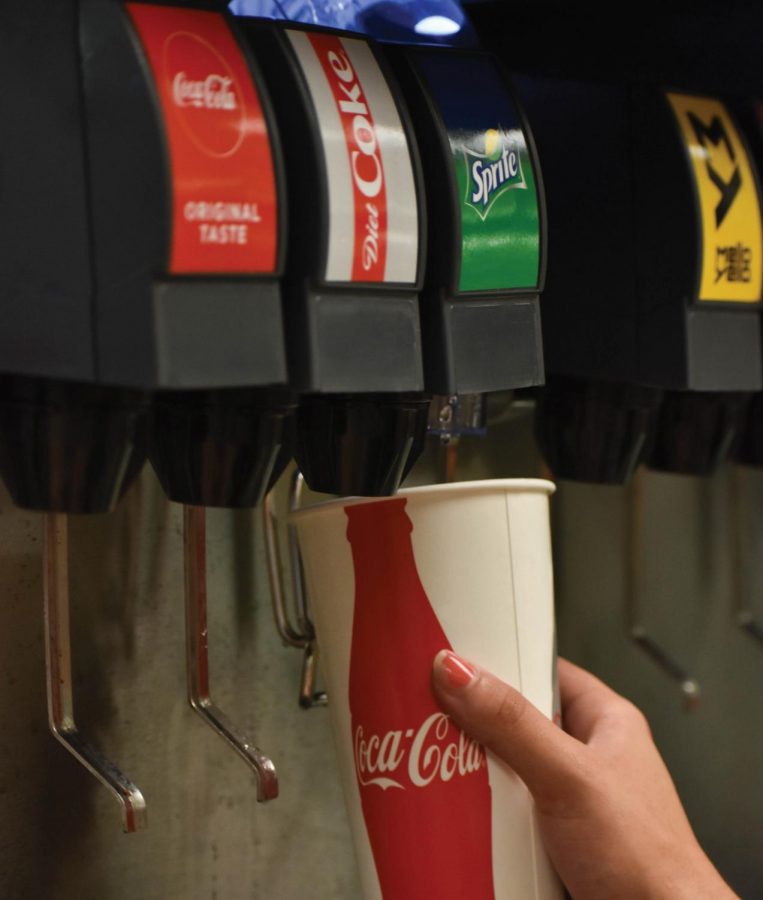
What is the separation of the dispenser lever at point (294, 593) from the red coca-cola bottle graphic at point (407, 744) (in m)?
0.13

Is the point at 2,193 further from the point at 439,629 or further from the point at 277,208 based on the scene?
the point at 439,629

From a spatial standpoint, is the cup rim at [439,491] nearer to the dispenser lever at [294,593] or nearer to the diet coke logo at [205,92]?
the dispenser lever at [294,593]

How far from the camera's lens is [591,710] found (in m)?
0.87

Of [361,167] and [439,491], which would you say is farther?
[439,491]

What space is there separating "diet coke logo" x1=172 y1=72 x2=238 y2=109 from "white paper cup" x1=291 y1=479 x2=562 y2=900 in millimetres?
235

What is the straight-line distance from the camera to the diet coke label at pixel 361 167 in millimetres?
557

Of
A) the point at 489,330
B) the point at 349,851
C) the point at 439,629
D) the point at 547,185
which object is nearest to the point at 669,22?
the point at 547,185

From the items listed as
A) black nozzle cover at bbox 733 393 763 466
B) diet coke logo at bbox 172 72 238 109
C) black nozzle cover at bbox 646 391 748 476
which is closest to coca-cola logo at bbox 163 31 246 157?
diet coke logo at bbox 172 72 238 109

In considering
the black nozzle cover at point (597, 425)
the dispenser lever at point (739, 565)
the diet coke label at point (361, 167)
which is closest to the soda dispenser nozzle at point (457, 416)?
the black nozzle cover at point (597, 425)

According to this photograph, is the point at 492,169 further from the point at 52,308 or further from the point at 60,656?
the point at 60,656

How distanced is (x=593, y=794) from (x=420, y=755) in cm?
12

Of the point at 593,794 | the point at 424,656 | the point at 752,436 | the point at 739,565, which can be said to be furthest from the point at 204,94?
the point at 739,565

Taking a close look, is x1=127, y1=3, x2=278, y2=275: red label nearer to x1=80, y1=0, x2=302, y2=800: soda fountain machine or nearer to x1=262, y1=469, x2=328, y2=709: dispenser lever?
x1=80, y1=0, x2=302, y2=800: soda fountain machine

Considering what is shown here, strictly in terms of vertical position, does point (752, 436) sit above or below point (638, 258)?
below
